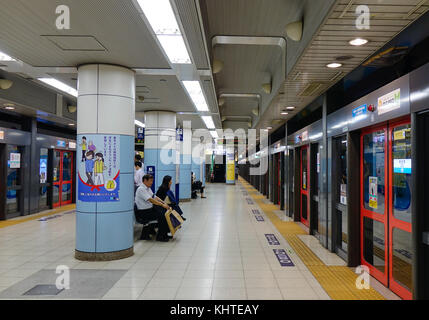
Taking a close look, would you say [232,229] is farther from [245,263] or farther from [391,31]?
[391,31]

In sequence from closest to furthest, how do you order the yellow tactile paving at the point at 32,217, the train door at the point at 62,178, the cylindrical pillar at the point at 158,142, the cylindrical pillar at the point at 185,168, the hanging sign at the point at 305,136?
the hanging sign at the point at 305,136 → the yellow tactile paving at the point at 32,217 → the cylindrical pillar at the point at 158,142 → the train door at the point at 62,178 → the cylindrical pillar at the point at 185,168

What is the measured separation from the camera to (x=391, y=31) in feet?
10.5

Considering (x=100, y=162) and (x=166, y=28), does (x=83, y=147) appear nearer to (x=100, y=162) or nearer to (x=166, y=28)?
(x=100, y=162)

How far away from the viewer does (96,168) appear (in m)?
5.02

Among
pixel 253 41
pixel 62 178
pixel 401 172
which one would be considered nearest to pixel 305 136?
pixel 253 41

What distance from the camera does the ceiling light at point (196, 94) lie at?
659 centimetres

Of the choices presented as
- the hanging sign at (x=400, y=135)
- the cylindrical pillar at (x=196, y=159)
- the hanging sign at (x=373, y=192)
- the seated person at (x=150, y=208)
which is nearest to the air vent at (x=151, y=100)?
the seated person at (x=150, y=208)

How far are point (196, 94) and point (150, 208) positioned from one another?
9.25 feet

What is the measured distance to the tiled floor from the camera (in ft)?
12.5

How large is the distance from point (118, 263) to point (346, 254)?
357 cm

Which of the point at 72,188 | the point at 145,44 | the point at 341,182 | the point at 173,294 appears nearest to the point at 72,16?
the point at 145,44

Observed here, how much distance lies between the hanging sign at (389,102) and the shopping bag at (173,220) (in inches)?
164

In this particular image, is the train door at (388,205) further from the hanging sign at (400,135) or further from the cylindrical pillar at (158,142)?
the cylindrical pillar at (158,142)

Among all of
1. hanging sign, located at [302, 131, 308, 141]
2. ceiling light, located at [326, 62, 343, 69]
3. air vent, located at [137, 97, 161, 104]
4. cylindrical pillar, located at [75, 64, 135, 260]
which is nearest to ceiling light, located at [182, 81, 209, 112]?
air vent, located at [137, 97, 161, 104]
